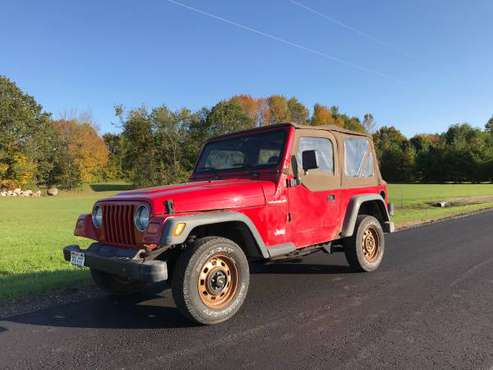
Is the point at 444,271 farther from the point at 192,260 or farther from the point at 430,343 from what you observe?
the point at 192,260

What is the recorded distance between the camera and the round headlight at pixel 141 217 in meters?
4.27

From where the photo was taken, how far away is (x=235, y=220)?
14.7 feet

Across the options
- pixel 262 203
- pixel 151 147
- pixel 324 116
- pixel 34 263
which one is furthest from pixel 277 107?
pixel 262 203

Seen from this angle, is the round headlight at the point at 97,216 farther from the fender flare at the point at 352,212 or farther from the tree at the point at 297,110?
the tree at the point at 297,110

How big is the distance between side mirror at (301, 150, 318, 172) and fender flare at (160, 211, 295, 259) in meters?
1.02

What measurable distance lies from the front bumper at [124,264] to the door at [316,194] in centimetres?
190

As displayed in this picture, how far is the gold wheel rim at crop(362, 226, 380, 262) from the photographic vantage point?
672 cm

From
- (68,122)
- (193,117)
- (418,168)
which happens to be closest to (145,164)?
(193,117)

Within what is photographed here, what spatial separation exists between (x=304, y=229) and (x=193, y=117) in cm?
4737

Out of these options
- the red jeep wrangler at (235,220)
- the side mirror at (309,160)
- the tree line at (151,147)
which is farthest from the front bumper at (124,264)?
the tree line at (151,147)

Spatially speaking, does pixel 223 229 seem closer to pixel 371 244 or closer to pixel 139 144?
pixel 371 244

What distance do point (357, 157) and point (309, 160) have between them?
1784 mm

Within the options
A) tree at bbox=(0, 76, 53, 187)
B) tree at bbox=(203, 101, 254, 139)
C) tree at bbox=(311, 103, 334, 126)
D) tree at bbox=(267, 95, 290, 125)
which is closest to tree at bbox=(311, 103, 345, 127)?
tree at bbox=(311, 103, 334, 126)

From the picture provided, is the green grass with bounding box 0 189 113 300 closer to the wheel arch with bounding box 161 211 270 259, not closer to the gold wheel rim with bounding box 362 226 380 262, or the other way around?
the wheel arch with bounding box 161 211 270 259
